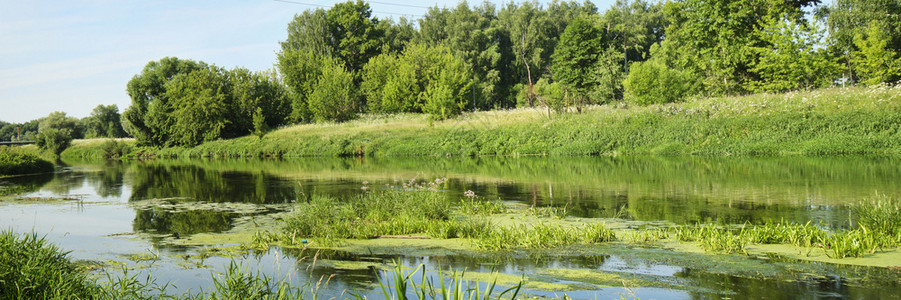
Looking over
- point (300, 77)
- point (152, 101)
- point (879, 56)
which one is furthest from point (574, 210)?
point (152, 101)

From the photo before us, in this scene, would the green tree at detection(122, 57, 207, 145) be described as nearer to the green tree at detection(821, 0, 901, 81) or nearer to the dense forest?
the dense forest

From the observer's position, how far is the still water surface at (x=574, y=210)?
6.23 meters

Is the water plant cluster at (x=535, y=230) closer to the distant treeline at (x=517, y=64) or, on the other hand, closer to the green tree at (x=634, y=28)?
the distant treeline at (x=517, y=64)

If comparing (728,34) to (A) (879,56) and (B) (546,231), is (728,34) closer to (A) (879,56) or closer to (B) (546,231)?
(A) (879,56)

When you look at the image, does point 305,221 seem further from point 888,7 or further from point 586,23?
point 586,23

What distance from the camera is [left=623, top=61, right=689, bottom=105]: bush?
132 ft

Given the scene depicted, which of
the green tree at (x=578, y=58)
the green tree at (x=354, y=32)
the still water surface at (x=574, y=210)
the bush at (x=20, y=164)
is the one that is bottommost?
the still water surface at (x=574, y=210)

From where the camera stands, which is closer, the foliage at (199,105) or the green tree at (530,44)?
the foliage at (199,105)

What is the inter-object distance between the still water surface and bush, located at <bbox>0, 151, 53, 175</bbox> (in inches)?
329

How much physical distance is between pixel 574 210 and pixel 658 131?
22037 mm

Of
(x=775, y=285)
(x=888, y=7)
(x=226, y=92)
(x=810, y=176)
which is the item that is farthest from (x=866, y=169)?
(x=226, y=92)

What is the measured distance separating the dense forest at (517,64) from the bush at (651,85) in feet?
0.38

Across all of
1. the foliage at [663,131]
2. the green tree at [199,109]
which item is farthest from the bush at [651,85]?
the green tree at [199,109]

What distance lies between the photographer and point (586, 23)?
2443 inches
